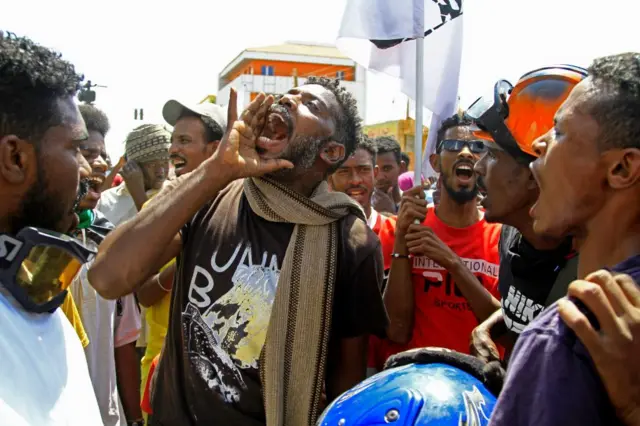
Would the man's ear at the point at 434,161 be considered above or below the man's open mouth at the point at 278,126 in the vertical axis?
below

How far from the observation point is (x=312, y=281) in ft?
8.36

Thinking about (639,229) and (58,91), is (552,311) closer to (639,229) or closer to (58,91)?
(639,229)

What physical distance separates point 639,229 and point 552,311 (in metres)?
0.26

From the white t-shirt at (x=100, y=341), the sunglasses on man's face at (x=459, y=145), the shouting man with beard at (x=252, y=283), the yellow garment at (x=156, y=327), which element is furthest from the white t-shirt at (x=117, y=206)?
the shouting man with beard at (x=252, y=283)

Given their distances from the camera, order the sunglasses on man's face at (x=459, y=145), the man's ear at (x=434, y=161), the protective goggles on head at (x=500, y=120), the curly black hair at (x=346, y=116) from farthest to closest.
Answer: the man's ear at (x=434, y=161), the sunglasses on man's face at (x=459, y=145), the curly black hair at (x=346, y=116), the protective goggles on head at (x=500, y=120)

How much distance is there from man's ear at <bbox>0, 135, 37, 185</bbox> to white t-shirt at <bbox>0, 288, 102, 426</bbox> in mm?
262

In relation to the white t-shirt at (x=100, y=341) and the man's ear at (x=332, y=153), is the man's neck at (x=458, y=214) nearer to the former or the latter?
the man's ear at (x=332, y=153)

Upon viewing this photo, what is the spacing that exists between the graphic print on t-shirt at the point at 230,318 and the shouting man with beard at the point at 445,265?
41.4 inches

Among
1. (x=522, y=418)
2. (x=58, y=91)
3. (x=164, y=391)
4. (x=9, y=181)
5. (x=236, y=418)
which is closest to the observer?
(x=522, y=418)

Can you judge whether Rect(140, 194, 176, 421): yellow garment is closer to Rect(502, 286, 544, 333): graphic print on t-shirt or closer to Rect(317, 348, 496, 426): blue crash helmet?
Rect(502, 286, 544, 333): graphic print on t-shirt

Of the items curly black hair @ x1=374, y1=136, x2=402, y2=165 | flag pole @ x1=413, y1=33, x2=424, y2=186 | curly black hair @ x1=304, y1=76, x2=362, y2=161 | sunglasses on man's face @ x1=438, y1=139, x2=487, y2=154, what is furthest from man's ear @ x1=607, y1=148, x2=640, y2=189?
curly black hair @ x1=374, y1=136, x2=402, y2=165

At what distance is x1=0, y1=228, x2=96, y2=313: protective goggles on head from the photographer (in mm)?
1483

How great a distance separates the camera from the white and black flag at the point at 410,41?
3766mm

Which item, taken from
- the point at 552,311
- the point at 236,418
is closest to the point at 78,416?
the point at 236,418
